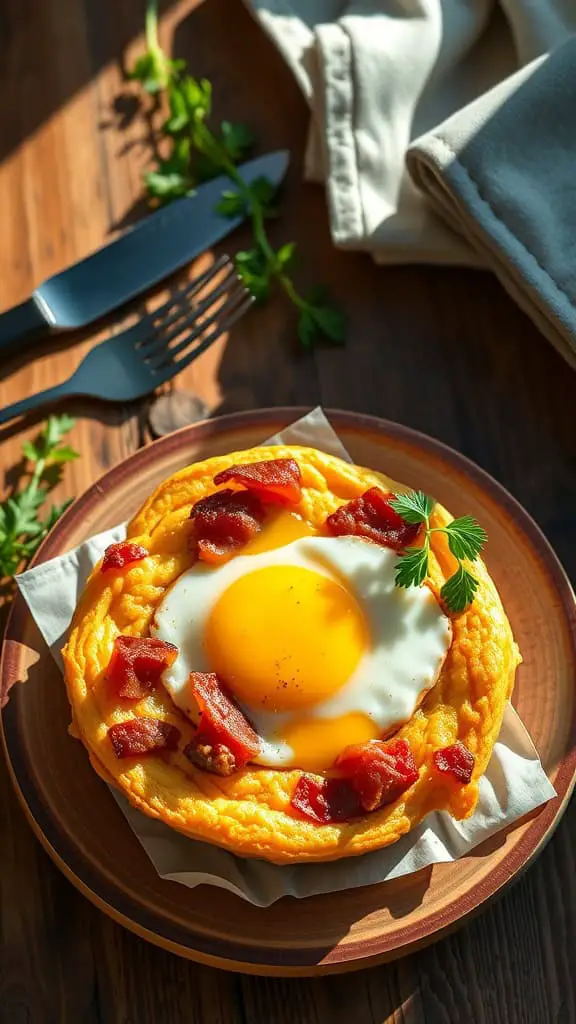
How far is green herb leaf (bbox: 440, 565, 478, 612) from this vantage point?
3.21 meters

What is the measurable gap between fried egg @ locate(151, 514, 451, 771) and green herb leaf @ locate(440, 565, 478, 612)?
0.21 ft

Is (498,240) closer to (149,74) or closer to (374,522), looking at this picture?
(374,522)

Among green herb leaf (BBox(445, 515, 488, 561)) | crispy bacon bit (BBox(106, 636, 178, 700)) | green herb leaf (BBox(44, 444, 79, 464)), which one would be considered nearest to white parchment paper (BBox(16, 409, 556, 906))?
crispy bacon bit (BBox(106, 636, 178, 700))

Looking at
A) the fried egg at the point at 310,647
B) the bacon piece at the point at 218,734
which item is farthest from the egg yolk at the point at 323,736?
the bacon piece at the point at 218,734

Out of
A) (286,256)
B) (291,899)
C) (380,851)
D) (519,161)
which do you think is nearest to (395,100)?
(519,161)

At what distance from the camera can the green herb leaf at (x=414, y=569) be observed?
10.4 ft

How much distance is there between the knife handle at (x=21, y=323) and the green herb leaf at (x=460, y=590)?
201 centimetres

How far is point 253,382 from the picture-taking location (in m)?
4.29

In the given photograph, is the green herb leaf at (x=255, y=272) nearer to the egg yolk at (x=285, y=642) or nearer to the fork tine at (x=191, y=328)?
the fork tine at (x=191, y=328)

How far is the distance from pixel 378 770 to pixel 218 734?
0.48 metres

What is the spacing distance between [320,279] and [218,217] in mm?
500

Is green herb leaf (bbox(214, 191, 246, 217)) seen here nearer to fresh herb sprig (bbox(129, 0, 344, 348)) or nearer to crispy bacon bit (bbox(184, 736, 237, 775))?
fresh herb sprig (bbox(129, 0, 344, 348))

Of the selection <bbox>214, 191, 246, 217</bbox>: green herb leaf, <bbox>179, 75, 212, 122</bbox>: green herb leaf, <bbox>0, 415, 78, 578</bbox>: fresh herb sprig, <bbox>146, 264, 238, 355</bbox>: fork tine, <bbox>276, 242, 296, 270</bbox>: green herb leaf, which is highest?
<bbox>179, 75, 212, 122</bbox>: green herb leaf

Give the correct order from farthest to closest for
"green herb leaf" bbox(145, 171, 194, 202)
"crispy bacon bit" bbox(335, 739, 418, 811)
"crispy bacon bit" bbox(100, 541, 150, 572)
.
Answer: "green herb leaf" bbox(145, 171, 194, 202), "crispy bacon bit" bbox(100, 541, 150, 572), "crispy bacon bit" bbox(335, 739, 418, 811)
